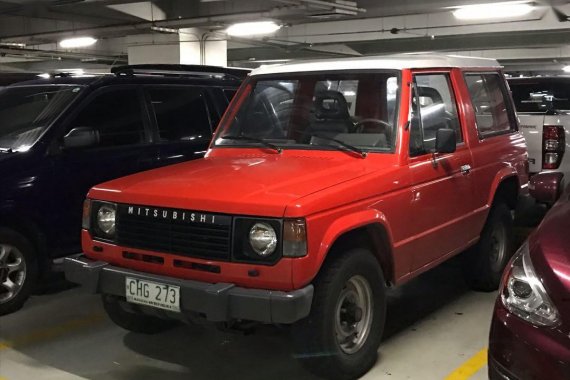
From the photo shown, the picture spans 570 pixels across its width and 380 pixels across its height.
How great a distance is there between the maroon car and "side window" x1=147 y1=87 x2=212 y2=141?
3.72m

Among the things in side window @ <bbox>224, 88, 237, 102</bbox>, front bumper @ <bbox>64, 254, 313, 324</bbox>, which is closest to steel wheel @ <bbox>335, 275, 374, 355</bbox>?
front bumper @ <bbox>64, 254, 313, 324</bbox>

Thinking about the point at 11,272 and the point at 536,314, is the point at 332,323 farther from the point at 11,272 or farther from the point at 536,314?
the point at 11,272

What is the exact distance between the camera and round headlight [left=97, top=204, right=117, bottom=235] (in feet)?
11.9

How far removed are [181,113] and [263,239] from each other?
3041 millimetres

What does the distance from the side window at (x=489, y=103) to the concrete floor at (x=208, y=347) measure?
1.47 metres

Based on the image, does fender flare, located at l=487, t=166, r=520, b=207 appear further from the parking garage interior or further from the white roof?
the white roof

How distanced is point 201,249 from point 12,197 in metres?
2.13

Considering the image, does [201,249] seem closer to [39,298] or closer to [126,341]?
[126,341]

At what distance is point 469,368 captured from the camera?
381 cm

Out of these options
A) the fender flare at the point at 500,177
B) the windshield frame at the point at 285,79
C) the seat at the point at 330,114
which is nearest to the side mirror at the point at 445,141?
the windshield frame at the point at 285,79

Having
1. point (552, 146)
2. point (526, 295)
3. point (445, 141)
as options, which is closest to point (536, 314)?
point (526, 295)

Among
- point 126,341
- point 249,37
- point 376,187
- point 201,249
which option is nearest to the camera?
point 201,249

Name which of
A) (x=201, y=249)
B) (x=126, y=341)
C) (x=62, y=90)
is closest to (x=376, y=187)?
(x=201, y=249)

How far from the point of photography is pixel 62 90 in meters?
5.29
